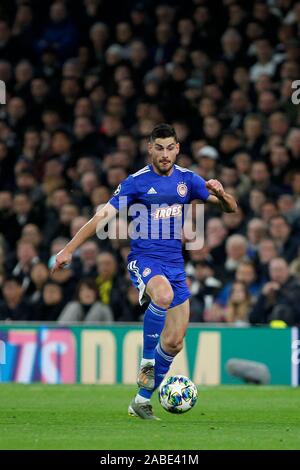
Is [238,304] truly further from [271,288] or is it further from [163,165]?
[163,165]

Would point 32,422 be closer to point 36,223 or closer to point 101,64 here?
point 36,223

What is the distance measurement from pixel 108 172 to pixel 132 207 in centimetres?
741

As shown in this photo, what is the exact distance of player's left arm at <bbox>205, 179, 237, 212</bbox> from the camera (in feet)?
29.9

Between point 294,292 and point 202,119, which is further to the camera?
point 202,119

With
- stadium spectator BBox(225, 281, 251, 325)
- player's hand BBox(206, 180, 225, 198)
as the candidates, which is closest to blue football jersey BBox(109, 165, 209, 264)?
player's hand BBox(206, 180, 225, 198)

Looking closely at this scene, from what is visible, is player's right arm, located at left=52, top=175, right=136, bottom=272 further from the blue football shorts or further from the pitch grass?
the pitch grass

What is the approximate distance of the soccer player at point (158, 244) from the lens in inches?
356

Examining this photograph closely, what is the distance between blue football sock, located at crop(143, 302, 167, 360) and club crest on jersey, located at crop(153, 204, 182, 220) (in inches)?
27.7

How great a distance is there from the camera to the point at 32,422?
8898 millimetres

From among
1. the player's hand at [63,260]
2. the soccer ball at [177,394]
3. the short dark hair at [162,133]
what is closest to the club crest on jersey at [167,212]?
the short dark hair at [162,133]

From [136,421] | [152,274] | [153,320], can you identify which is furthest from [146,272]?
[136,421]

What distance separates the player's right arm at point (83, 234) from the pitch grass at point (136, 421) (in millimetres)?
1151

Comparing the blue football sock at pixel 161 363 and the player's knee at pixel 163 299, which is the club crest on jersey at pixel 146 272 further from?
the blue football sock at pixel 161 363

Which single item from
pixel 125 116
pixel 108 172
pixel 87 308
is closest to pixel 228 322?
pixel 87 308
